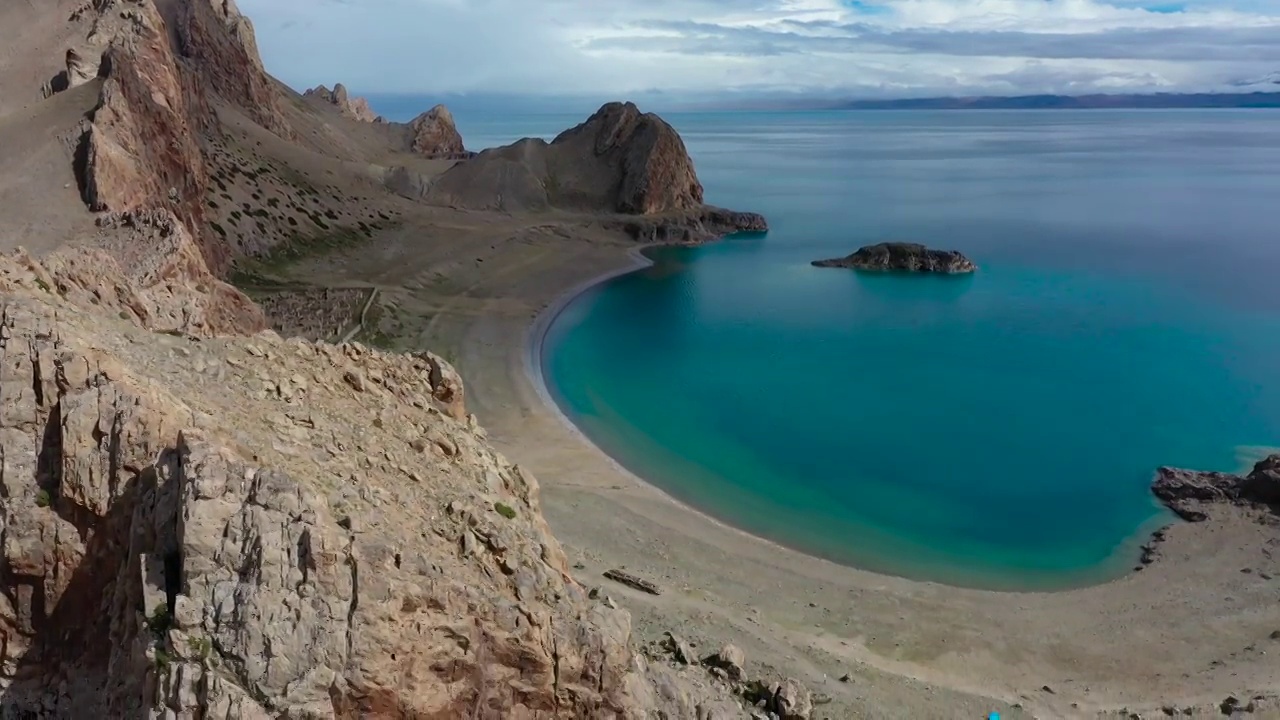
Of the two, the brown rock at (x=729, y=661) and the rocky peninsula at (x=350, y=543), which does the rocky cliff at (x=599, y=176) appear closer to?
the rocky peninsula at (x=350, y=543)

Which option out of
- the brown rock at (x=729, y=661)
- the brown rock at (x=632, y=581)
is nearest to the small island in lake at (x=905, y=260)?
the brown rock at (x=632, y=581)

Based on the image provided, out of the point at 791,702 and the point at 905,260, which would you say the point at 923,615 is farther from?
the point at 905,260

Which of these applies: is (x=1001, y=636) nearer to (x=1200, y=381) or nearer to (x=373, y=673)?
(x=373, y=673)

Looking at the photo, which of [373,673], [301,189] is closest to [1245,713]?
[373,673]

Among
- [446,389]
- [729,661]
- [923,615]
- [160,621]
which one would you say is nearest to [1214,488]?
[923,615]

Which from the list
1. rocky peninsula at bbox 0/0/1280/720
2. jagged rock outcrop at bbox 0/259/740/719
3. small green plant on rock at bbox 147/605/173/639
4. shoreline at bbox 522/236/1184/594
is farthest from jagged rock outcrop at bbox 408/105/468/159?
small green plant on rock at bbox 147/605/173/639
